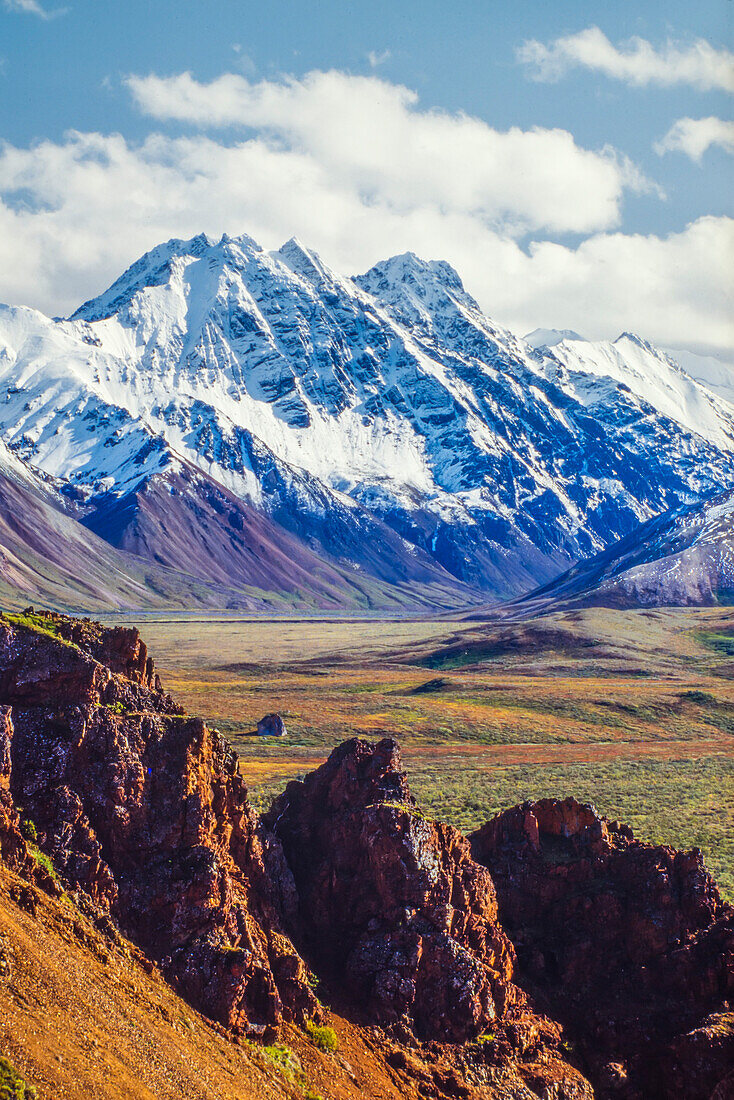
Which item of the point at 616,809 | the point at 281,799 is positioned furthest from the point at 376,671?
the point at 281,799

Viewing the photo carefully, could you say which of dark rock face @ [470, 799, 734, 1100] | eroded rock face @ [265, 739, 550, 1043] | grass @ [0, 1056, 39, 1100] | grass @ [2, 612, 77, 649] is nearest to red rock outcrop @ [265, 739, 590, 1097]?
eroded rock face @ [265, 739, 550, 1043]

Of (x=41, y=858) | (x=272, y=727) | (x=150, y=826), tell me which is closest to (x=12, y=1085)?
(x=41, y=858)

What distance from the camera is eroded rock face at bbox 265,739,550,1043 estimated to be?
24.0m

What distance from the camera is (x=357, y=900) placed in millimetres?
25906

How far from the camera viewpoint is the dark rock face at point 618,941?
77.6 ft

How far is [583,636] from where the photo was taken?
173 meters

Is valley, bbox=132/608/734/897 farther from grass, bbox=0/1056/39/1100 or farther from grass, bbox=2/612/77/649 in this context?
grass, bbox=0/1056/39/1100

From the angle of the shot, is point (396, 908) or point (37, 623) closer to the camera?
point (37, 623)

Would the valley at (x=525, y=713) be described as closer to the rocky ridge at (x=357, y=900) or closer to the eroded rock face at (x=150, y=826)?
the rocky ridge at (x=357, y=900)

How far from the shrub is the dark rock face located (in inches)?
283

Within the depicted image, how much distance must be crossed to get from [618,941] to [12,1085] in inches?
726

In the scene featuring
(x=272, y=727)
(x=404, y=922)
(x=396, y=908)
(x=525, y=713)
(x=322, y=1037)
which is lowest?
(x=525, y=713)

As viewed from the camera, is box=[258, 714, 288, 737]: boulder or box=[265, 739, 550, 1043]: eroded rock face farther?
box=[258, 714, 288, 737]: boulder

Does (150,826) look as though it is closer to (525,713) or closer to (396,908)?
(396,908)
